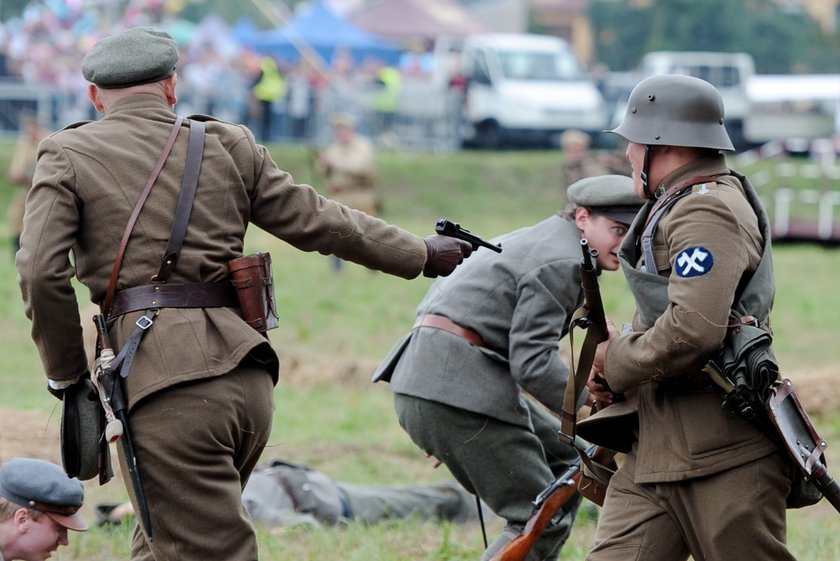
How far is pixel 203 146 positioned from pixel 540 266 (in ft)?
4.96

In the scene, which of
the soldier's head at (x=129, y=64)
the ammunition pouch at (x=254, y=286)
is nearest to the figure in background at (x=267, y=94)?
the soldier's head at (x=129, y=64)

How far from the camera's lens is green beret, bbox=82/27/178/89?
177 inches

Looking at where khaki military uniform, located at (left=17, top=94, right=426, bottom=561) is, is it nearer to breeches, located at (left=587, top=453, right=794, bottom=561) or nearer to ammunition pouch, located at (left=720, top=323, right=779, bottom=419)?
breeches, located at (left=587, top=453, right=794, bottom=561)

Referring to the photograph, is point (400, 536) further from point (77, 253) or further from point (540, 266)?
point (77, 253)

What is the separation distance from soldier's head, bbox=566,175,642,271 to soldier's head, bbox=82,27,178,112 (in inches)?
67.0

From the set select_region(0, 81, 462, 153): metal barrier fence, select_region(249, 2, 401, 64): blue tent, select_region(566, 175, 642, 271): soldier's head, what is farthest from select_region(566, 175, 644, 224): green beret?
select_region(249, 2, 401, 64): blue tent

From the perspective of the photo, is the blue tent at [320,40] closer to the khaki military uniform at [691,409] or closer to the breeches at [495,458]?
the breeches at [495,458]

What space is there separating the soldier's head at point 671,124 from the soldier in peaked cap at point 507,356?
0.88 meters

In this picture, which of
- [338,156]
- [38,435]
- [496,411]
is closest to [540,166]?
[338,156]

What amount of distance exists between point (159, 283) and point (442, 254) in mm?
1011

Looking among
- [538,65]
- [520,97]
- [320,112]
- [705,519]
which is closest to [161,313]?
[705,519]

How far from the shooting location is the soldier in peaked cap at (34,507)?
5.02 meters

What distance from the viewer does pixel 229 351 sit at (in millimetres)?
4441

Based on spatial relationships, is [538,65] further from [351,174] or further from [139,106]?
[139,106]
